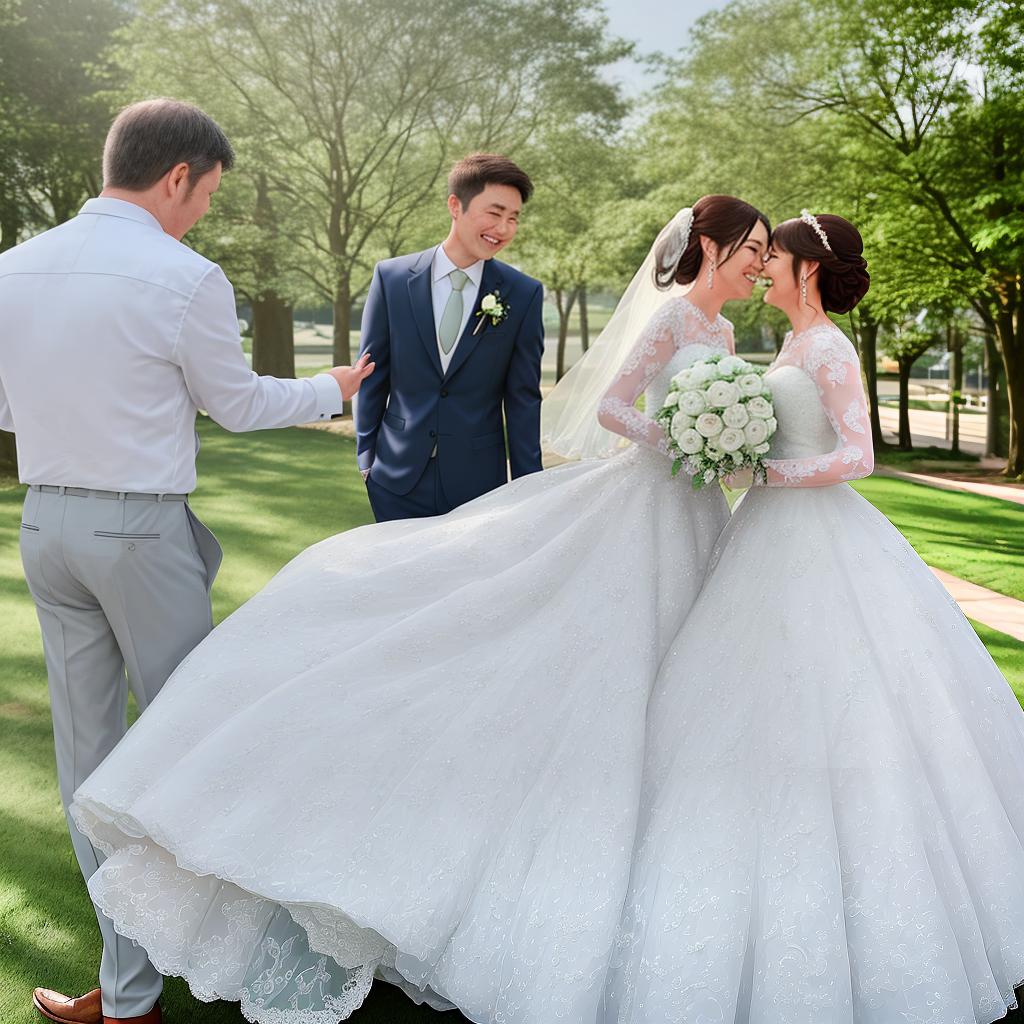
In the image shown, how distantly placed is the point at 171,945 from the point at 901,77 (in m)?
16.5

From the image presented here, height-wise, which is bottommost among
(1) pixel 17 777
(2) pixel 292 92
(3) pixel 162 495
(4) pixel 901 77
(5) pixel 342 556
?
(1) pixel 17 777

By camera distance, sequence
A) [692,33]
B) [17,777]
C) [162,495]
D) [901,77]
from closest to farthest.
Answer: [162,495]
[17,777]
[901,77]
[692,33]

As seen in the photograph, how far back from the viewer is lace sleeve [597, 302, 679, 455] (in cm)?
387

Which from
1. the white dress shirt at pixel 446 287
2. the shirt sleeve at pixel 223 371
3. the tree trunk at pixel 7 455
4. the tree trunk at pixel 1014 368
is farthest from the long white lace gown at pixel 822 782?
the tree trunk at pixel 1014 368

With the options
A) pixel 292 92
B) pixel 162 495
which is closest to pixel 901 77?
pixel 292 92

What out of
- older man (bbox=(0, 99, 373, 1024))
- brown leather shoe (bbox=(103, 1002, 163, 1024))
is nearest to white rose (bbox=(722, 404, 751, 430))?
older man (bbox=(0, 99, 373, 1024))

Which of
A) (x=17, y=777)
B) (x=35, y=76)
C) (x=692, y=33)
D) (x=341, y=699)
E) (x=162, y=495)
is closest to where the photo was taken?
(x=162, y=495)

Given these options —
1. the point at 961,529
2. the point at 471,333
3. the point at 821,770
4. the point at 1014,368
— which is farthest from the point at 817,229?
the point at 1014,368

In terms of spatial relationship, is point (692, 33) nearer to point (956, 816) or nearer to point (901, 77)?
point (901, 77)

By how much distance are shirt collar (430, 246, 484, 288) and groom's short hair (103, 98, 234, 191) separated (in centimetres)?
163

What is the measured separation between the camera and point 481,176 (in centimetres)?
431

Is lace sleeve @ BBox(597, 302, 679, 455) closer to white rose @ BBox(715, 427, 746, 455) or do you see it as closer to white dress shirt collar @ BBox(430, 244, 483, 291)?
white rose @ BBox(715, 427, 746, 455)

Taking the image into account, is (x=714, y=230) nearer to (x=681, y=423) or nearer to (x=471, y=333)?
(x=681, y=423)

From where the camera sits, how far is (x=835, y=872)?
2900 millimetres
